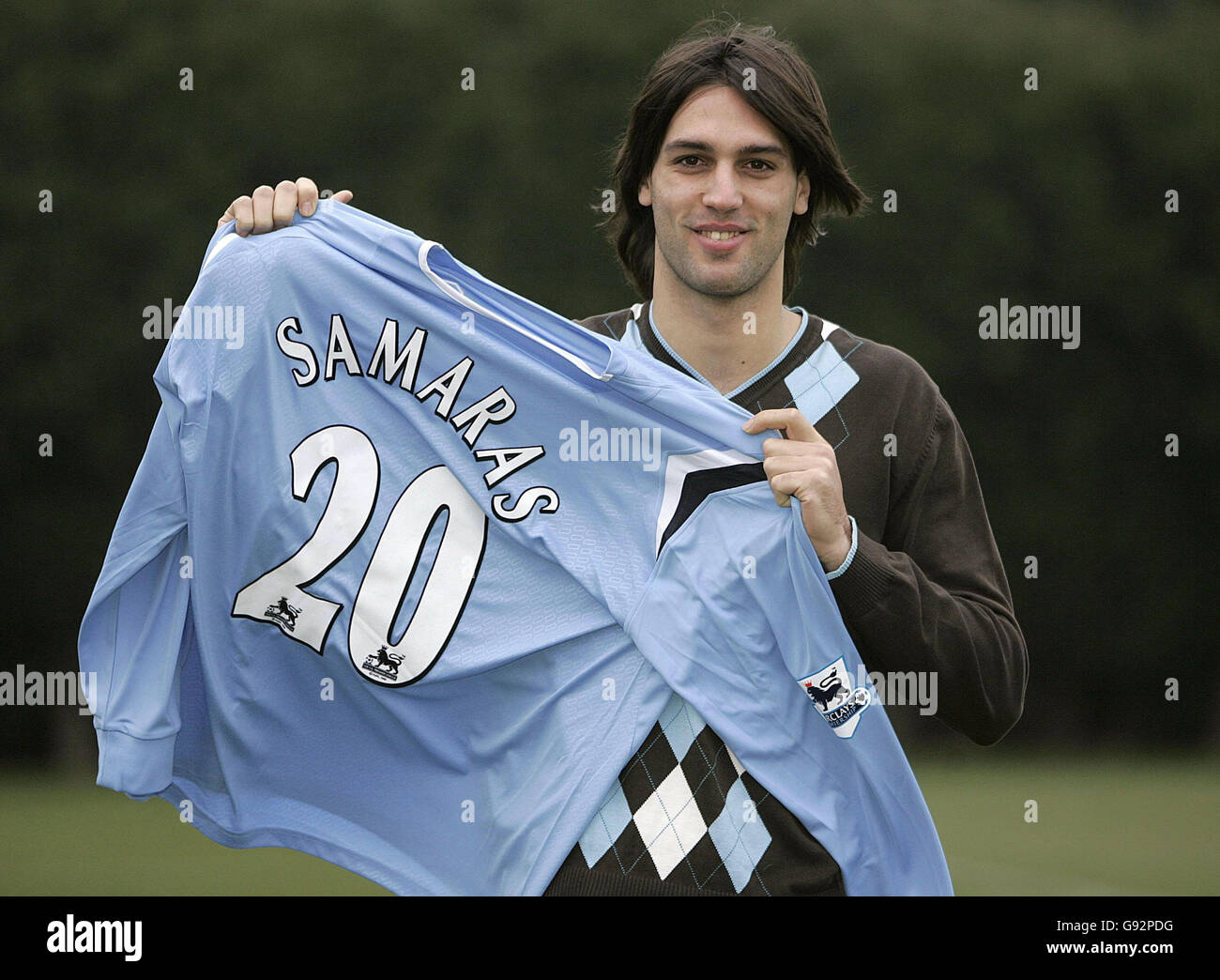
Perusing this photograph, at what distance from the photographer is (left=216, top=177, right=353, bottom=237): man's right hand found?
5.69ft

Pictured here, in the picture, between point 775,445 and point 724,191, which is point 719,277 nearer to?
point 724,191

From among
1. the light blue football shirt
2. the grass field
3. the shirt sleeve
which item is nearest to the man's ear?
the light blue football shirt

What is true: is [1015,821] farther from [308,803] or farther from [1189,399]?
[308,803]

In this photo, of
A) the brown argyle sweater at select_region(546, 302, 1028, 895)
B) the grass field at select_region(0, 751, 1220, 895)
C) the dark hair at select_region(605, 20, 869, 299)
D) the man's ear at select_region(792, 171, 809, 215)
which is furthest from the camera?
the grass field at select_region(0, 751, 1220, 895)

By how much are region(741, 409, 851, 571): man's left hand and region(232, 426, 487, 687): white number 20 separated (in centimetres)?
41

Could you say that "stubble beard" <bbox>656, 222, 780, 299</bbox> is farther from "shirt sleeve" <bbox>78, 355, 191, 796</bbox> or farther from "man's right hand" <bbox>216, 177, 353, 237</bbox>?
"shirt sleeve" <bbox>78, 355, 191, 796</bbox>

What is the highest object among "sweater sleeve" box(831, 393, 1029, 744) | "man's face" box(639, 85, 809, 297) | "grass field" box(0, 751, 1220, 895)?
"man's face" box(639, 85, 809, 297)

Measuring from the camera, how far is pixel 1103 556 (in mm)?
4801

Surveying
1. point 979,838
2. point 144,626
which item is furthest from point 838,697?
point 979,838

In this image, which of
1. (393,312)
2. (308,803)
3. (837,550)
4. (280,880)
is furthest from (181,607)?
(280,880)

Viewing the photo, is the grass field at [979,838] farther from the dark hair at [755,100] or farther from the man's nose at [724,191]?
the man's nose at [724,191]

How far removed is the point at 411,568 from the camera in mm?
1692

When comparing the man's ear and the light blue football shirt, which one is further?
the man's ear
